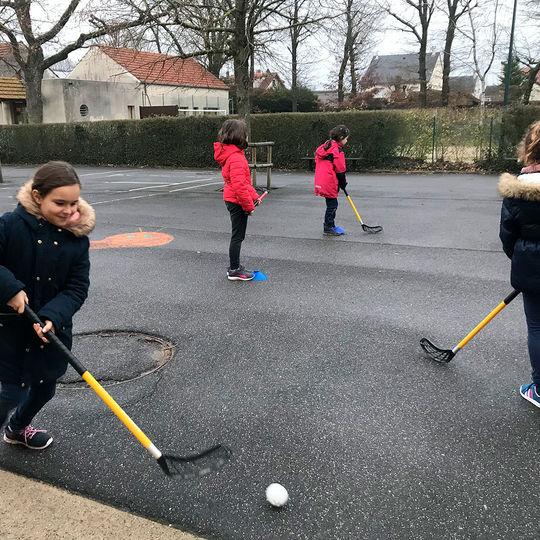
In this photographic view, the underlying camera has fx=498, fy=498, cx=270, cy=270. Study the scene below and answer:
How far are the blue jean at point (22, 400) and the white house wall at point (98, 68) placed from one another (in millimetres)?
34663

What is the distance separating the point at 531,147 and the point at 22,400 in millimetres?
3072

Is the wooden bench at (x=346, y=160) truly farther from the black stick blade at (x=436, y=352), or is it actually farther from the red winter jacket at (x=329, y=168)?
the black stick blade at (x=436, y=352)

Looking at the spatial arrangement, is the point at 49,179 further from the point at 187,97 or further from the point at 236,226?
the point at 187,97

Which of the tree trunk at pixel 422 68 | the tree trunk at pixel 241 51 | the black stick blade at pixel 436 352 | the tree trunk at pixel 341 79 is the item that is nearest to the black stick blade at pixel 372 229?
the black stick blade at pixel 436 352

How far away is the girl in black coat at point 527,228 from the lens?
2.75 m

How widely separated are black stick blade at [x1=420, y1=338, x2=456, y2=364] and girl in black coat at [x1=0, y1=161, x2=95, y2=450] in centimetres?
251

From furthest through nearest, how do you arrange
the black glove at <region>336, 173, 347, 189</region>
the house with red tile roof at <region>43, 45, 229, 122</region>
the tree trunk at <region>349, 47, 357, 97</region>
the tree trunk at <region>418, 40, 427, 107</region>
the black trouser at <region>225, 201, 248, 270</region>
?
the tree trunk at <region>349, 47, 357, 97</region> → the tree trunk at <region>418, 40, 427, 107</region> → the house with red tile roof at <region>43, 45, 229, 122</region> → the black glove at <region>336, 173, 347, 189</region> → the black trouser at <region>225, 201, 248, 270</region>

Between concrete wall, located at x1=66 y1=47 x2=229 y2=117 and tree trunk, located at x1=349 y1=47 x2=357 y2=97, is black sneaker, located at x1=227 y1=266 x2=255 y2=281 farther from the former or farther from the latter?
tree trunk, located at x1=349 y1=47 x2=357 y2=97

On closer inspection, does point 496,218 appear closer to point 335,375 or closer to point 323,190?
point 323,190

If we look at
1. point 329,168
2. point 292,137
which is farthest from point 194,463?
point 292,137

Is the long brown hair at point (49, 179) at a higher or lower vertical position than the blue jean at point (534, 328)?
higher

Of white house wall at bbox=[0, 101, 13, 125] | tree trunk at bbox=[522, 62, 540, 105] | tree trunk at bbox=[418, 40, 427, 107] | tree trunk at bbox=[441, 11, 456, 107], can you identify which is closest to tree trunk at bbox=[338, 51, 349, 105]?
tree trunk at bbox=[418, 40, 427, 107]

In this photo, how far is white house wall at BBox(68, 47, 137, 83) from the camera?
34222 mm

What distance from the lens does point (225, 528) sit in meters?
2.15
